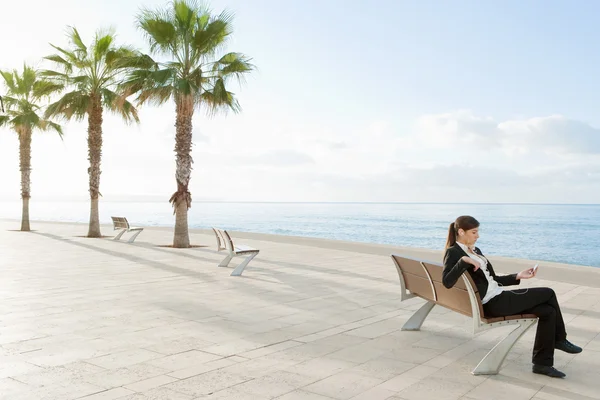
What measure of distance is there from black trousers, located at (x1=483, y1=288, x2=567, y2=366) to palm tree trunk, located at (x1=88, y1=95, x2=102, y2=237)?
18.7m

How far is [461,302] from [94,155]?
1930cm

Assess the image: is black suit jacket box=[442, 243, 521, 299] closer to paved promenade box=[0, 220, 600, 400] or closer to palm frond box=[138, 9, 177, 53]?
paved promenade box=[0, 220, 600, 400]

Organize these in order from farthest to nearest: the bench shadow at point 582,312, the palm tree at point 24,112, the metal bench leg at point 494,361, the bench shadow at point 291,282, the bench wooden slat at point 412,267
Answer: the palm tree at point 24,112, the bench shadow at point 291,282, the bench shadow at point 582,312, the bench wooden slat at point 412,267, the metal bench leg at point 494,361

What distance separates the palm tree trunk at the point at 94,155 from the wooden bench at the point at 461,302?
56.5 feet

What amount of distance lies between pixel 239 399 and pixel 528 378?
2.28 metres

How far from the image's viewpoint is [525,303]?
4.36 metres

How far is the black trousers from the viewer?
14.3ft

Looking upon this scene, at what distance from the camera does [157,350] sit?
4949 mm

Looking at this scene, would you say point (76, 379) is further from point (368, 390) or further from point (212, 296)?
point (212, 296)

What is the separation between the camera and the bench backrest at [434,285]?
4.55 meters

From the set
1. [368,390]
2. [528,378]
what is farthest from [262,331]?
[528,378]

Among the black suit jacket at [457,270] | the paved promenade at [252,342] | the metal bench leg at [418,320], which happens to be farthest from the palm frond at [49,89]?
the black suit jacket at [457,270]

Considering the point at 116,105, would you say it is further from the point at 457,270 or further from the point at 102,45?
the point at 457,270

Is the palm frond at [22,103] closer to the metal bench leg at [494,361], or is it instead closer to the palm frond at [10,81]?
the palm frond at [10,81]
